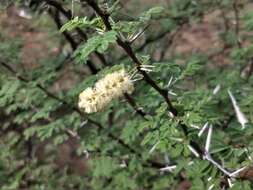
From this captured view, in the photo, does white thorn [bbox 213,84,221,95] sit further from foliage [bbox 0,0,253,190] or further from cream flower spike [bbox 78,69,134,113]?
cream flower spike [bbox 78,69,134,113]

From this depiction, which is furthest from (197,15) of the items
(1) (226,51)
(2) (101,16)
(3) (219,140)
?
(2) (101,16)

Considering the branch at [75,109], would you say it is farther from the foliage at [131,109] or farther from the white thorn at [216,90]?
the white thorn at [216,90]

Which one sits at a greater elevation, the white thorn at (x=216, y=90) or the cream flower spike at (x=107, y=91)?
the cream flower spike at (x=107, y=91)

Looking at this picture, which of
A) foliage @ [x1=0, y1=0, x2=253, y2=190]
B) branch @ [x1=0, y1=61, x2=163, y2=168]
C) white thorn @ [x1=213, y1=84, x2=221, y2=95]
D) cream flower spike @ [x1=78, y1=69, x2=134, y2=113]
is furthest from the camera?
branch @ [x1=0, y1=61, x2=163, y2=168]

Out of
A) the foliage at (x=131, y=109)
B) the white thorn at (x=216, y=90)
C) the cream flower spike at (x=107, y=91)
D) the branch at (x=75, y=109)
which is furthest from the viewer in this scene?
the branch at (x=75, y=109)

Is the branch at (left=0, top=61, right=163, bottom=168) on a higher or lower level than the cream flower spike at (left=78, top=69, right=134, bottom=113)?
lower

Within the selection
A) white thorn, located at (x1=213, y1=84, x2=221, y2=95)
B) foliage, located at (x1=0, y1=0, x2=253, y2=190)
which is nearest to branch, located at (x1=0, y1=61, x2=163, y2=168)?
foliage, located at (x1=0, y1=0, x2=253, y2=190)

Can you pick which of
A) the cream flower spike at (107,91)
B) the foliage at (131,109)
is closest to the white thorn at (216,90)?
the foliage at (131,109)

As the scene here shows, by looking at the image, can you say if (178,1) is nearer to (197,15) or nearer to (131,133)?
(197,15)
